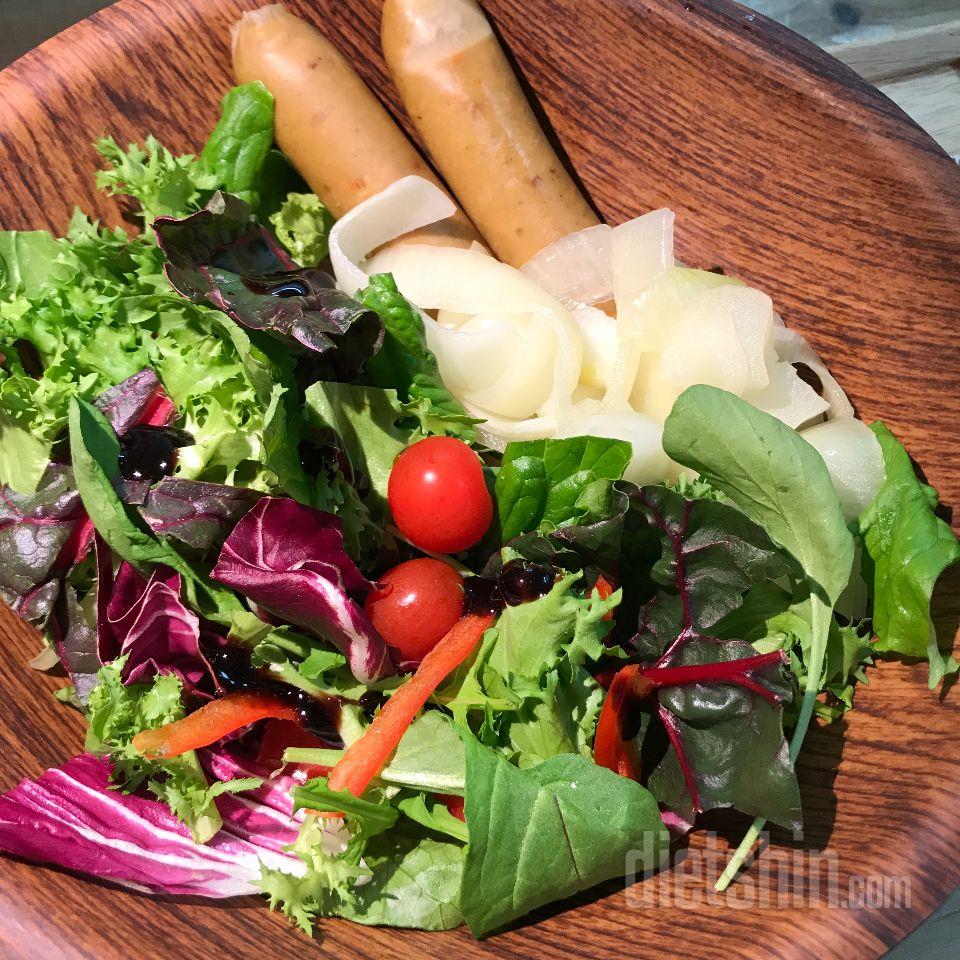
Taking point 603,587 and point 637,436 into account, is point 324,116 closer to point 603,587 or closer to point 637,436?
point 637,436

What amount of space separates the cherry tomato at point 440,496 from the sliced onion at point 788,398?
0.56 meters

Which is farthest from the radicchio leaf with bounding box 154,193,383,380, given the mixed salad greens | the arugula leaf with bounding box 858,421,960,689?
the arugula leaf with bounding box 858,421,960,689

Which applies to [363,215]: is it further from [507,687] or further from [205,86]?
[507,687]

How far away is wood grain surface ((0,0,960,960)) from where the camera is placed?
125 cm

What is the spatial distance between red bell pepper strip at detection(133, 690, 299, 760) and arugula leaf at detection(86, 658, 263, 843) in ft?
0.06

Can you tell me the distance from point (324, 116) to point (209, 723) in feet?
3.97

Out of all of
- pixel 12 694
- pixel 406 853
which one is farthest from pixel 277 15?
pixel 406 853

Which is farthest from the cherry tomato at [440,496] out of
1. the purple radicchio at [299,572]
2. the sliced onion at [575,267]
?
the sliced onion at [575,267]

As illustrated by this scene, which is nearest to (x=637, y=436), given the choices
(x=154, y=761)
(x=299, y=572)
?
(x=299, y=572)

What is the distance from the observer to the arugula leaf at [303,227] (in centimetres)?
188

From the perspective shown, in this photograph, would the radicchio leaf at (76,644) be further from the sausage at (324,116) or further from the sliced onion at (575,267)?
the sliced onion at (575,267)

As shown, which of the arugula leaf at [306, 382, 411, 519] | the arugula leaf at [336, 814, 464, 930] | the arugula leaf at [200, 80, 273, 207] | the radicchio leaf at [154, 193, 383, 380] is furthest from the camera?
the arugula leaf at [200, 80, 273, 207]

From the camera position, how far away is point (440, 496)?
4.77 feet

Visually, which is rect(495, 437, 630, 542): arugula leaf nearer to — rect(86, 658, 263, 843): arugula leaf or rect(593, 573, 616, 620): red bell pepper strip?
rect(593, 573, 616, 620): red bell pepper strip
